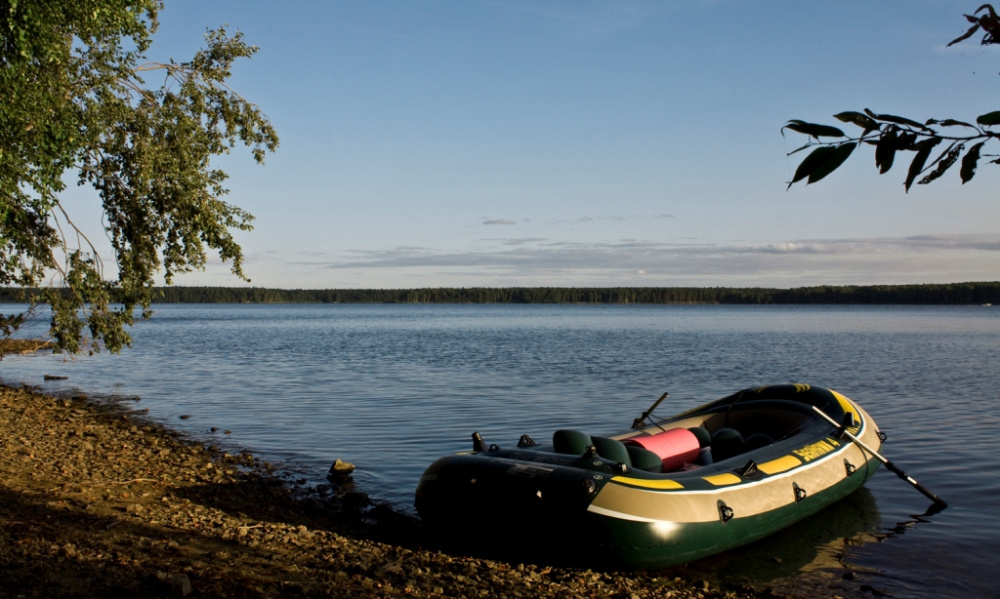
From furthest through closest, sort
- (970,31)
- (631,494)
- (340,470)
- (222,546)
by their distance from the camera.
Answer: (340,470) → (631,494) → (222,546) → (970,31)

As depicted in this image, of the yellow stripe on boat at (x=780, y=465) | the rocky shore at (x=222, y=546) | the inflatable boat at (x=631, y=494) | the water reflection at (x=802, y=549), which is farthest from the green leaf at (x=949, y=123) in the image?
the yellow stripe on boat at (x=780, y=465)

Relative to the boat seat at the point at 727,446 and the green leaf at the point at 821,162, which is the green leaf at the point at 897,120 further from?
the boat seat at the point at 727,446

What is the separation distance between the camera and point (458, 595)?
6.04 meters

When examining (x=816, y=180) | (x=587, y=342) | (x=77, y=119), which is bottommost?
(x=587, y=342)

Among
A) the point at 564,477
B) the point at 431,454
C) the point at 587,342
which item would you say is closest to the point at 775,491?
the point at 564,477

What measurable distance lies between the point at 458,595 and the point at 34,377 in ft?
74.6

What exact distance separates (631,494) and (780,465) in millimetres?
2443

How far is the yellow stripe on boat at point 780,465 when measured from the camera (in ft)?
27.2

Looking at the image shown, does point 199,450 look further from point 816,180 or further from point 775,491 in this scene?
point 816,180

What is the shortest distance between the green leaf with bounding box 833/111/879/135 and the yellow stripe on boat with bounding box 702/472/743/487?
6.57 m

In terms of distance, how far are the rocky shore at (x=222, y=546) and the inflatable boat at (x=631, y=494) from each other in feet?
0.94

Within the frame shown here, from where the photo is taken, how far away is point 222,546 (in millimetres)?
6664

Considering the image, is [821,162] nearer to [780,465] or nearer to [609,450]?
[609,450]

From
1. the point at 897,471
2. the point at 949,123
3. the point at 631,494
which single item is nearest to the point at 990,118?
the point at 949,123
